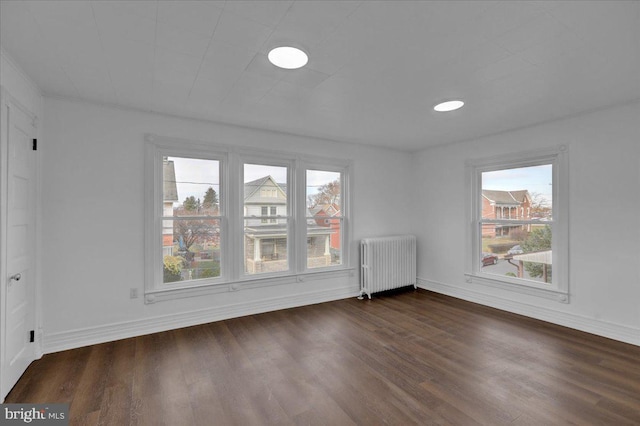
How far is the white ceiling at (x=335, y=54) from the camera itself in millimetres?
1738

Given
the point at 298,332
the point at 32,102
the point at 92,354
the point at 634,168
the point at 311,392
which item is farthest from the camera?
the point at 298,332

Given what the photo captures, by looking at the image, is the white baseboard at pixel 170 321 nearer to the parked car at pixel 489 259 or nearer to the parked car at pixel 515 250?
the parked car at pixel 489 259

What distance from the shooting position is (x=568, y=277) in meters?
3.68

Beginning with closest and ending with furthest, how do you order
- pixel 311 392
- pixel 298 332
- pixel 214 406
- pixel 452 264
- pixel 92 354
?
pixel 214 406 < pixel 311 392 < pixel 92 354 < pixel 298 332 < pixel 452 264

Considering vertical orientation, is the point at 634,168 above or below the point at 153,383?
above

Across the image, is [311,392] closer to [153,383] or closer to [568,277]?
[153,383]

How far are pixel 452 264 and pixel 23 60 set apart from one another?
221 inches

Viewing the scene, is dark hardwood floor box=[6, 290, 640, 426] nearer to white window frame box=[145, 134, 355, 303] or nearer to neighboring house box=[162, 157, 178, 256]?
white window frame box=[145, 134, 355, 303]

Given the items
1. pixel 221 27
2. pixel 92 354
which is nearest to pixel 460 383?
pixel 221 27

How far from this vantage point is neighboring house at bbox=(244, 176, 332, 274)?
418 cm

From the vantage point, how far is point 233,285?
3965mm

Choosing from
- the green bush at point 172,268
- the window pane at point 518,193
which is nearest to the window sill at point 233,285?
the green bush at point 172,268

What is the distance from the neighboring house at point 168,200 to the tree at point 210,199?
0.35 meters

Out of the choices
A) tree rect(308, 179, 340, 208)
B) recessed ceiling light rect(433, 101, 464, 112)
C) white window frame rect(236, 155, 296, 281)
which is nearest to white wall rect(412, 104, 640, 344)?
recessed ceiling light rect(433, 101, 464, 112)
